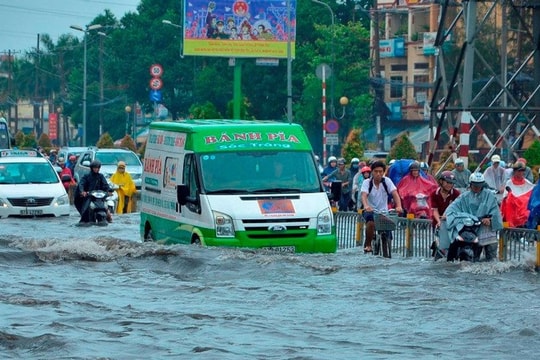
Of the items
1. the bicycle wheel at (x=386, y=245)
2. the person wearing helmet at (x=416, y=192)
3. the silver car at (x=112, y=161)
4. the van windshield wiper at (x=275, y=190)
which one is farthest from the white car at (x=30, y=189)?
the van windshield wiper at (x=275, y=190)

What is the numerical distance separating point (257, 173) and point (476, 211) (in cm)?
309

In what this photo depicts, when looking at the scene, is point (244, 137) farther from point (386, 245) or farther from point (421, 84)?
point (421, 84)

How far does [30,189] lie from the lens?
31.9 m

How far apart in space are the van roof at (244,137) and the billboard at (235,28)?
131 feet

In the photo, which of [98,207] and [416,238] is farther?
[98,207]

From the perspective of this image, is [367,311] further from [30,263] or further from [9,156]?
[9,156]

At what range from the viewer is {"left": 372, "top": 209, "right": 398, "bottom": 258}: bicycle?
21.0 meters

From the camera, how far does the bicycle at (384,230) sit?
A: 2095 cm

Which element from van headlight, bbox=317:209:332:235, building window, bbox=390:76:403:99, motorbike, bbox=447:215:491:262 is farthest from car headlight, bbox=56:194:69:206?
building window, bbox=390:76:403:99

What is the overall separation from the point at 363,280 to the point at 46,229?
1196cm

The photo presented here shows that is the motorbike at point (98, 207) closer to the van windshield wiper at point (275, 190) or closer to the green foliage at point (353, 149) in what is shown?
the van windshield wiper at point (275, 190)

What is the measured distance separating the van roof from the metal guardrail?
6.67 feet

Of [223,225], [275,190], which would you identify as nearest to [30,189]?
[275,190]

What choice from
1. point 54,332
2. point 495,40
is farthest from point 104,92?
point 54,332
